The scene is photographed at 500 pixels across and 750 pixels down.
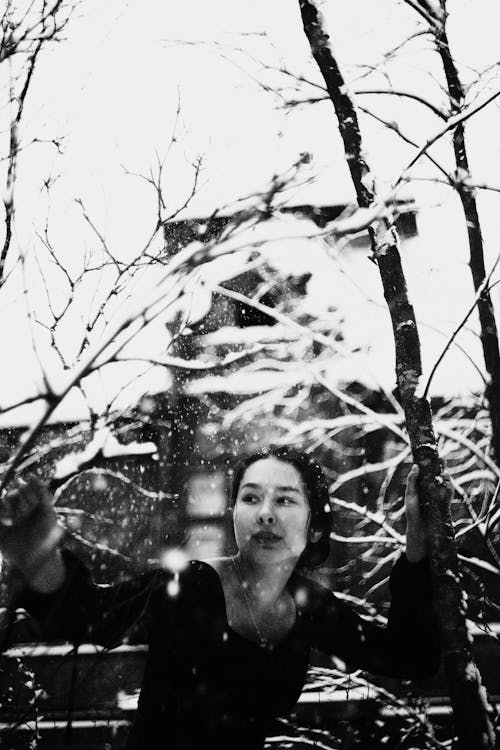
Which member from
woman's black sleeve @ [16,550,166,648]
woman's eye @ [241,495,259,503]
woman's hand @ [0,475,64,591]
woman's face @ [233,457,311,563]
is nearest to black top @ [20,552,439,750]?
woman's black sleeve @ [16,550,166,648]

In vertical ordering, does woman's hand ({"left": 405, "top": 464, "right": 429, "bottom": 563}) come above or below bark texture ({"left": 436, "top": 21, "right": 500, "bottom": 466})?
below

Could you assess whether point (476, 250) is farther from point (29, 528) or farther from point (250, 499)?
point (29, 528)

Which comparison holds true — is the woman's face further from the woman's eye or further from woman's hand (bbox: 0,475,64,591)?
woman's hand (bbox: 0,475,64,591)

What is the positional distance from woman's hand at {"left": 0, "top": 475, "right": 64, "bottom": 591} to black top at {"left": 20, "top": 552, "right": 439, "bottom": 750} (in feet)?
0.46

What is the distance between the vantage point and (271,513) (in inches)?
101

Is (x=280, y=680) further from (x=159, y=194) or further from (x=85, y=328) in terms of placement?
(x=159, y=194)

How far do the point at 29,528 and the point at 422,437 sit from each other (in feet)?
4.74

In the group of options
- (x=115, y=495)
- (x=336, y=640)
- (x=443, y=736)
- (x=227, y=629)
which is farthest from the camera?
(x=115, y=495)

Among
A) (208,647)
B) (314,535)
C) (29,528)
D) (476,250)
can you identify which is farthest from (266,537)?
Answer: (476,250)

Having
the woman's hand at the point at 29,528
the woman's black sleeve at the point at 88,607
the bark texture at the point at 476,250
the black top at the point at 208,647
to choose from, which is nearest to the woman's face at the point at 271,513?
the black top at the point at 208,647

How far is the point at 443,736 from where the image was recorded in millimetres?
5016

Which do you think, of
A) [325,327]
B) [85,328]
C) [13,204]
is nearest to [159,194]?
[85,328]

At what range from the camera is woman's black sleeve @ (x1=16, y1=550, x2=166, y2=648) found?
1.99m

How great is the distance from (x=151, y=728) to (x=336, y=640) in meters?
0.92
